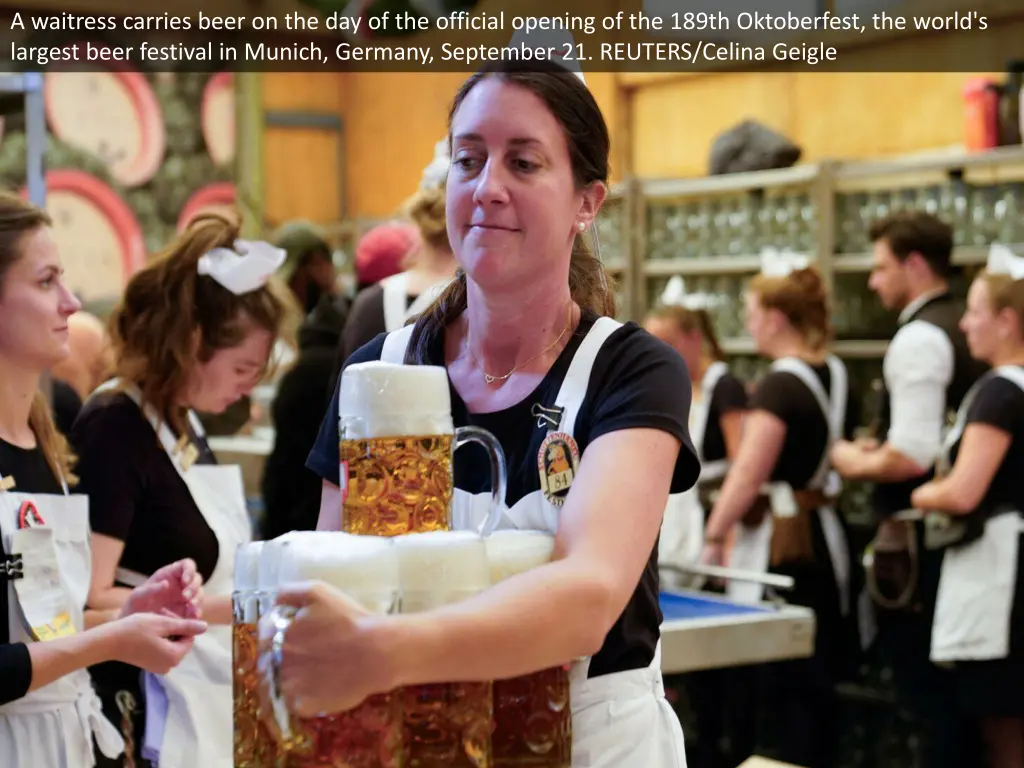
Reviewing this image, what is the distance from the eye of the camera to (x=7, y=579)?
216 cm

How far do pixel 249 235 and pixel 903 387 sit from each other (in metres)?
5.91

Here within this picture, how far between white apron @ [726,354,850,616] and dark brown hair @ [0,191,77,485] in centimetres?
303

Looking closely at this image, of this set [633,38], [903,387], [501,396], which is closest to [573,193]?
[501,396]

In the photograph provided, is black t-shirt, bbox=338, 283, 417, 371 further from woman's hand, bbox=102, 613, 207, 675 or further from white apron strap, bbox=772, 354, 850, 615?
white apron strap, bbox=772, 354, 850, 615

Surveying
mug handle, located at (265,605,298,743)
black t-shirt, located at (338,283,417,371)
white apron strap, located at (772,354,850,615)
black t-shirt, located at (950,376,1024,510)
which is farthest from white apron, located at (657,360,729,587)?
mug handle, located at (265,605,298,743)

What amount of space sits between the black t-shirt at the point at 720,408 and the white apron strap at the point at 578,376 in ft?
12.8

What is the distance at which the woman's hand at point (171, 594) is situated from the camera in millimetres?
2080

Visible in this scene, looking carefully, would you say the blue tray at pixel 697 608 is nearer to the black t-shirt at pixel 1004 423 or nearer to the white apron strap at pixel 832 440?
the black t-shirt at pixel 1004 423

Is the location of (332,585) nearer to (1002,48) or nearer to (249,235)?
(1002,48)

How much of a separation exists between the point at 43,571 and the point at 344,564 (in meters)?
1.30

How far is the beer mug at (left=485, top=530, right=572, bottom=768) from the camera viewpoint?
3.95ft

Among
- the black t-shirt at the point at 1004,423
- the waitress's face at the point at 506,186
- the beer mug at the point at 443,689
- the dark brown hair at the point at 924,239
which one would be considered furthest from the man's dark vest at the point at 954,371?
the beer mug at the point at 443,689

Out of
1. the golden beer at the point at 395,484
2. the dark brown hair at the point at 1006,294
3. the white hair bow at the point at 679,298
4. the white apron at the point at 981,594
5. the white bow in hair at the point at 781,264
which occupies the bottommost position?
the white apron at the point at 981,594

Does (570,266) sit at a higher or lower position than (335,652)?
higher
